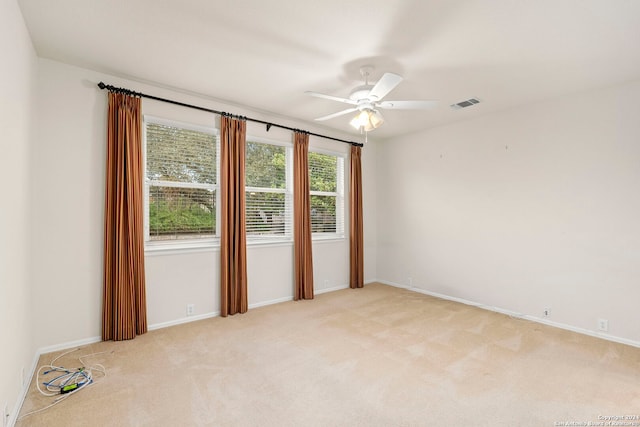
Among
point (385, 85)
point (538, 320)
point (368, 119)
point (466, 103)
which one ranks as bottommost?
point (538, 320)

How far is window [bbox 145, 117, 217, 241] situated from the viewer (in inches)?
141

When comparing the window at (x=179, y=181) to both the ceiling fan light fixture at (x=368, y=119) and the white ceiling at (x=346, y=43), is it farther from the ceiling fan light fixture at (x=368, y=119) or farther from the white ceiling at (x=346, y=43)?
the ceiling fan light fixture at (x=368, y=119)

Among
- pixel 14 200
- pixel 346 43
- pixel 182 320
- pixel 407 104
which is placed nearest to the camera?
pixel 14 200

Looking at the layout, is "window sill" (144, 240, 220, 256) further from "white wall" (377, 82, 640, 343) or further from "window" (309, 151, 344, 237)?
"white wall" (377, 82, 640, 343)

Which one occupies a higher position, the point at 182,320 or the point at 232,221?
the point at 232,221

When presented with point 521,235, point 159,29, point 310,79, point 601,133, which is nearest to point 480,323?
point 521,235

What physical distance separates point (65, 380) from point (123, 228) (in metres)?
1.39

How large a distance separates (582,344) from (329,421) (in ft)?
9.60

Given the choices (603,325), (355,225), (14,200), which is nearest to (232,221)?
(14,200)

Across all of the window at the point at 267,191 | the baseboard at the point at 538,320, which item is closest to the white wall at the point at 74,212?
the window at the point at 267,191

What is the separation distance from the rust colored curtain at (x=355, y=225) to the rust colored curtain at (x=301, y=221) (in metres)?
0.99

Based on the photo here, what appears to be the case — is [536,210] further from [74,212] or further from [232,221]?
[74,212]

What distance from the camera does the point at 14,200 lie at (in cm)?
209

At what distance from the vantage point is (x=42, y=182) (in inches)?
114
